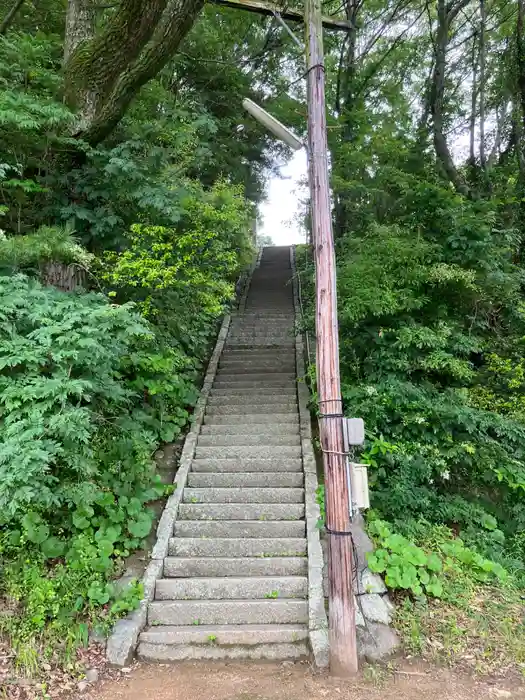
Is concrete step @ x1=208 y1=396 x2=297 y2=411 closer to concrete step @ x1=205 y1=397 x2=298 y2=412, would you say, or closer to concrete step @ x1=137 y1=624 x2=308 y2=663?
concrete step @ x1=205 y1=397 x2=298 y2=412

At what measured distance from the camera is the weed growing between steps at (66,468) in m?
3.47

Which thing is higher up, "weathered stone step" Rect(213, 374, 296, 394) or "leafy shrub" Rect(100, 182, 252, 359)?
"leafy shrub" Rect(100, 182, 252, 359)

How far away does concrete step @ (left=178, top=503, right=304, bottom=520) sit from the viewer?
194 inches

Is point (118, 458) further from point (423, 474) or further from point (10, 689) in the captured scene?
point (423, 474)

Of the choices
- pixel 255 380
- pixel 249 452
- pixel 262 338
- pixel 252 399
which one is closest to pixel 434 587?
pixel 249 452

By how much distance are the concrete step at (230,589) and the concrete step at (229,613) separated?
15cm

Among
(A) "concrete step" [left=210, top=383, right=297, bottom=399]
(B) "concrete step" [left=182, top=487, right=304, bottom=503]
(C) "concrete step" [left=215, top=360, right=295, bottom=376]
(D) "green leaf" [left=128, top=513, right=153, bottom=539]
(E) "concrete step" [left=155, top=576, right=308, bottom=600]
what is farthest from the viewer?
(C) "concrete step" [left=215, top=360, right=295, bottom=376]

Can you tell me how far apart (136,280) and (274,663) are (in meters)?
4.42

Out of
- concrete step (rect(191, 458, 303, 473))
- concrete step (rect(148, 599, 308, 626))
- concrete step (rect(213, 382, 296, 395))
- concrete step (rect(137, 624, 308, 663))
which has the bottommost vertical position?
concrete step (rect(137, 624, 308, 663))

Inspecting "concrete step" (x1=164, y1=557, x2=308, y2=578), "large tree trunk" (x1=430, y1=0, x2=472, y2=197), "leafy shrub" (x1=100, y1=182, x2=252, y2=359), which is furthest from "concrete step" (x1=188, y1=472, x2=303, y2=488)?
"large tree trunk" (x1=430, y1=0, x2=472, y2=197)

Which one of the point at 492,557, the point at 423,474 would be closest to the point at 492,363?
the point at 423,474

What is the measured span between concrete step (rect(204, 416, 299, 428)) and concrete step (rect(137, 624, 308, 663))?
9.98ft

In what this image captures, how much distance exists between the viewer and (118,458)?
492cm

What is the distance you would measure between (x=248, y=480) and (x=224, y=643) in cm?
193
